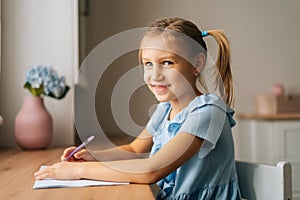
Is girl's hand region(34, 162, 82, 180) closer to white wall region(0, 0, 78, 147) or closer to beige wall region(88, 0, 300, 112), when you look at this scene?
Result: white wall region(0, 0, 78, 147)

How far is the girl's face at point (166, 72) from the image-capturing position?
1.10 metres

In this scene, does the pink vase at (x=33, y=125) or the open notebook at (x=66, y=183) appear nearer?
the open notebook at (x=66, y=183)

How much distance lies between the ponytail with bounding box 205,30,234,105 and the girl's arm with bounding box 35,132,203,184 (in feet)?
0.70

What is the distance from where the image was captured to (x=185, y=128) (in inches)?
40.9

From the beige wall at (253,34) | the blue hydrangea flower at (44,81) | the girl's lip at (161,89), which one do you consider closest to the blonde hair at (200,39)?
the girl's lip at (161,89)

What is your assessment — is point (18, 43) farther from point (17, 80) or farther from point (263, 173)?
point (263, 173)

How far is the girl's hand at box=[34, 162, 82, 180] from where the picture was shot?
1013 millimetres

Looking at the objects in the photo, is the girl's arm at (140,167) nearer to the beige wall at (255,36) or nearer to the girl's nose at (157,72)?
the girl's nose at (157,72)

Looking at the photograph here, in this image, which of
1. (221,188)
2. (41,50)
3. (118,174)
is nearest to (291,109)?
(41,50)

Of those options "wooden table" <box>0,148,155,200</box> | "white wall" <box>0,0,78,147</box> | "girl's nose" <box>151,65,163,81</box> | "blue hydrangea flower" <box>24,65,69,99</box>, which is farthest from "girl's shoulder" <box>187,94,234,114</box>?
"white wall" <box>0,0,78,147</box>

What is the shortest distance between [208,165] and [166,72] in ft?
0.79

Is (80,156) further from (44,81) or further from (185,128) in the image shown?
(44,81)

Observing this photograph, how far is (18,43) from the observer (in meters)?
1.91

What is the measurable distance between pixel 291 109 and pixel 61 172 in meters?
2.10
